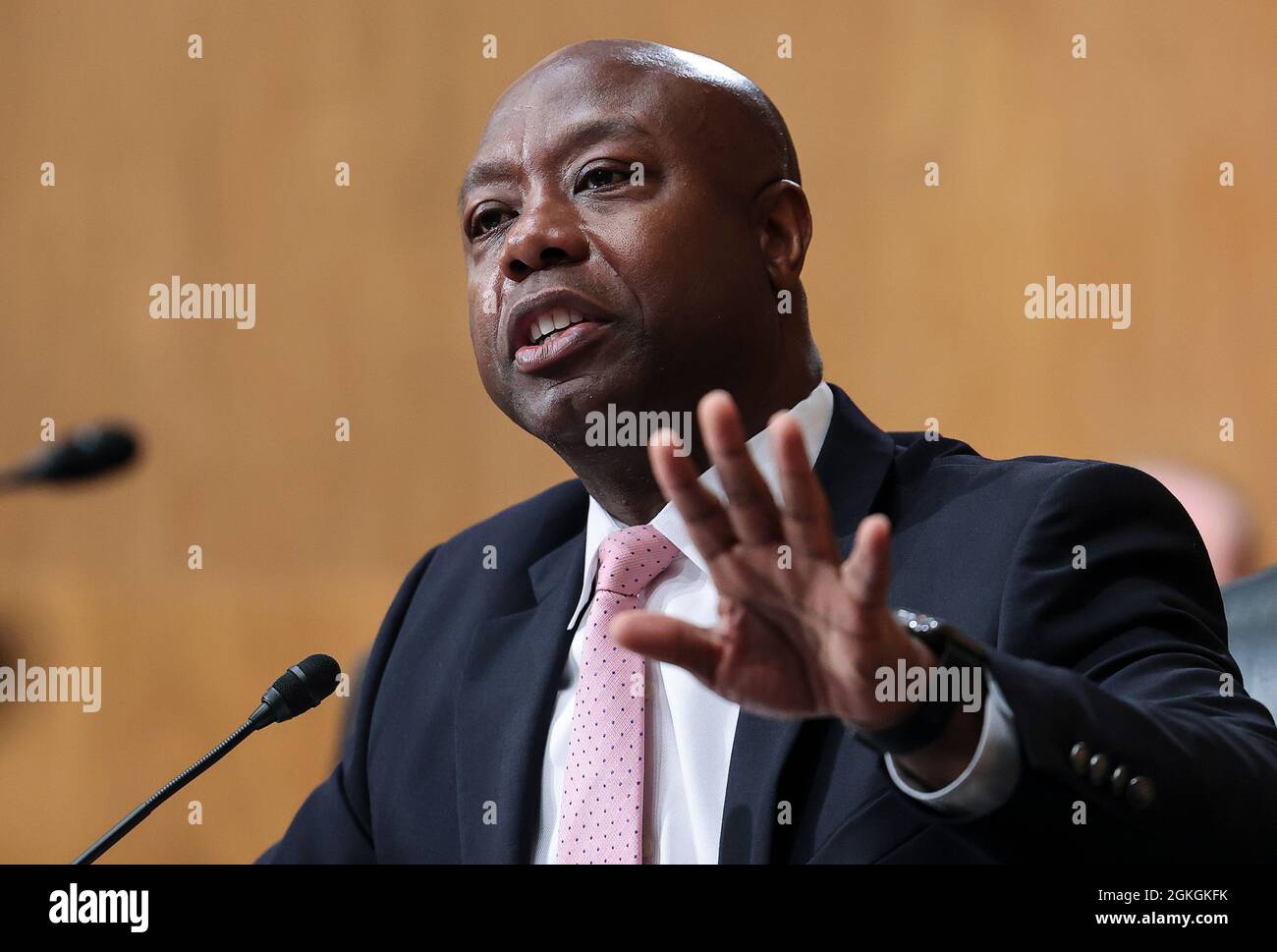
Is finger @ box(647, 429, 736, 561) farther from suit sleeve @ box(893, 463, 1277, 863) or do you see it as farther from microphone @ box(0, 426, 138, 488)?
microphone @ box(0, 426, 138, 488)

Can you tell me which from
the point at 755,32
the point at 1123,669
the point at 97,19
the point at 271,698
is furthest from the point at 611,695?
the point at 97,19

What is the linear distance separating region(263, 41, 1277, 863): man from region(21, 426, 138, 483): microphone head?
0.38 m

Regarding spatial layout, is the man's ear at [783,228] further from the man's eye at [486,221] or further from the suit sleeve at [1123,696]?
the suit sleeve at [1123,696]

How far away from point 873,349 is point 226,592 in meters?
1.62

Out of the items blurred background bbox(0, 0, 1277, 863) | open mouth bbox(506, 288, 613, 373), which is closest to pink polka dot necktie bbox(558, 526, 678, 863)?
open mouth bbox(506, 288, 613, 373)

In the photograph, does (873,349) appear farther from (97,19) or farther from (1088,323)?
(97,19)

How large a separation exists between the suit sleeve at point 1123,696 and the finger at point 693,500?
19 cm

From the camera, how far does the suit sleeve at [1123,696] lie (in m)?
0.93

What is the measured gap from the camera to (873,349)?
341cm

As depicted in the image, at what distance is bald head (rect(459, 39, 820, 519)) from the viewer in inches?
55.4

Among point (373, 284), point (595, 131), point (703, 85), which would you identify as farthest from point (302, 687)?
point (373, 284)

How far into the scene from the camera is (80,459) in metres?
1.39

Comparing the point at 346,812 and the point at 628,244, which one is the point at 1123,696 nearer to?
the point at 628,244
